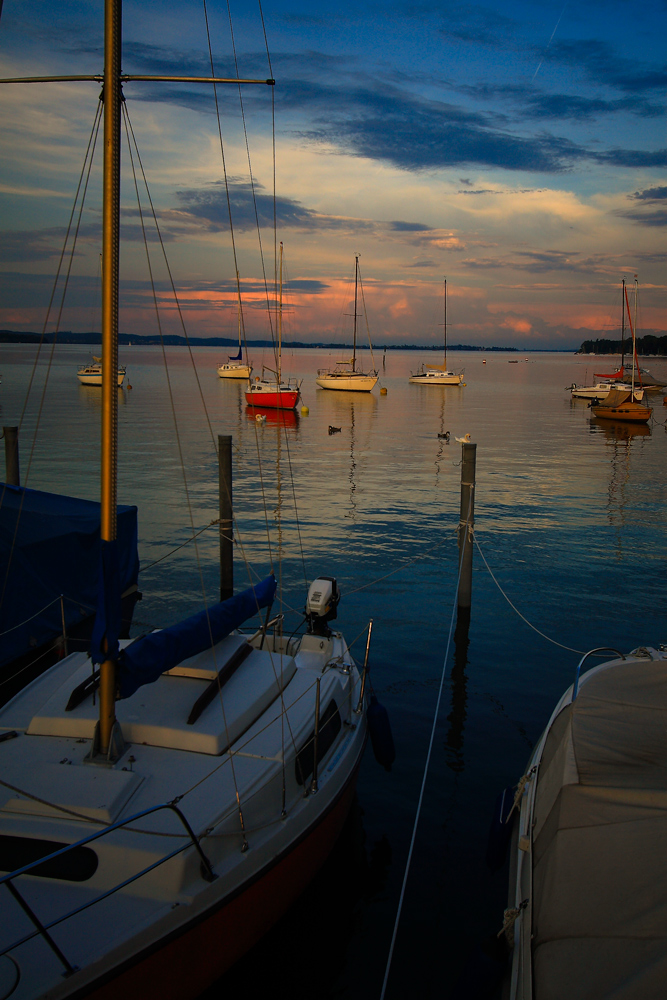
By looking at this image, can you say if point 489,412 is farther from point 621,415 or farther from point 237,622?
point 237,622

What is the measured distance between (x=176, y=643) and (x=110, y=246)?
3.89 meters

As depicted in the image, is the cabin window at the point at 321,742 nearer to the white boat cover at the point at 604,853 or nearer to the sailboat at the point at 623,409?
the white boat cover at the point at 604,853

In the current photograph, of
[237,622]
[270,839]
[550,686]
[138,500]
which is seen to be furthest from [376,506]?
[270,839]

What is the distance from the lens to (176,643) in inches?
288

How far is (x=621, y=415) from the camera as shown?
61469 mm

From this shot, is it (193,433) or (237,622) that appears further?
(193,433)

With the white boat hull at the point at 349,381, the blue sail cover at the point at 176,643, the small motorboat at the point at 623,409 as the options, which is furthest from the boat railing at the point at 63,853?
the white boat hull at the point at 349,381

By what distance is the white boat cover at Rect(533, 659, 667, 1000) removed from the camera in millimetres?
4527

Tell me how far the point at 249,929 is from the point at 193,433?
147ft

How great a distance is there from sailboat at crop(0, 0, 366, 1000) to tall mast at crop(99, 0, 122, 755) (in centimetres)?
1

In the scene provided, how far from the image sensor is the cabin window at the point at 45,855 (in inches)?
217

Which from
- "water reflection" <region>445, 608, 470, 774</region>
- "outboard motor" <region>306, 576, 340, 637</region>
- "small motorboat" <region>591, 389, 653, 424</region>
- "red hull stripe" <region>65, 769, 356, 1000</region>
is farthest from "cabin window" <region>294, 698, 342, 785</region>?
"small motorboat" <region>591, 389, 653, 424</region>

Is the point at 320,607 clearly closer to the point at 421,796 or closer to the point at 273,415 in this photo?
the point at 421,796

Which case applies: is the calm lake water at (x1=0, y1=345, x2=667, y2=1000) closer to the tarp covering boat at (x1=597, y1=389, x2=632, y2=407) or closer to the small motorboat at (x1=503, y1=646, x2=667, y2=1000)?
the small motorboat at (x1=503, y1=646, x2=667, y2=1000)
